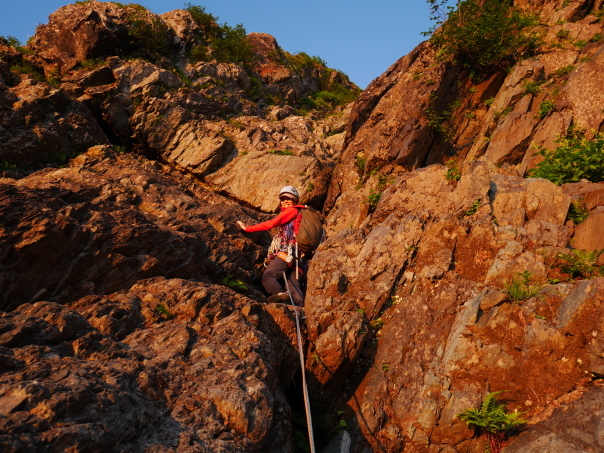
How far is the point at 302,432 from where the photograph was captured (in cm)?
591

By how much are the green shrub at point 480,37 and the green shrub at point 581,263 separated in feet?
28.9

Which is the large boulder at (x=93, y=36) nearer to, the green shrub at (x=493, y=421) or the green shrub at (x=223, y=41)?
the green shrub at (x=223, y=41)

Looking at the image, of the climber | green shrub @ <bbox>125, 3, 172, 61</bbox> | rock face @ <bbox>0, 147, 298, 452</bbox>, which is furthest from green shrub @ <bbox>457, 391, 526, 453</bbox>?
green shrub @ <bbox>125, 3, 172, 61</bbox>

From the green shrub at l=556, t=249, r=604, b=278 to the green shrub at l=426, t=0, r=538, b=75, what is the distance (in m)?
8.81

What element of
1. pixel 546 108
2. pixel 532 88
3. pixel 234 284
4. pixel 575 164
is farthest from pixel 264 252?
pixel 532 88

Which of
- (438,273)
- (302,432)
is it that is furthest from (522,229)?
(302,432)

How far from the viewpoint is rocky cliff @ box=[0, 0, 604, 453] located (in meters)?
4.41

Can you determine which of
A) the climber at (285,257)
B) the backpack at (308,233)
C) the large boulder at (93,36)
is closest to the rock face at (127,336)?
the climber at (285,257)

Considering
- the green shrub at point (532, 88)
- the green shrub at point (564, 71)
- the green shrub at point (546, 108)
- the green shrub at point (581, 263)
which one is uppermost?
the green shrub at point (564, 71)

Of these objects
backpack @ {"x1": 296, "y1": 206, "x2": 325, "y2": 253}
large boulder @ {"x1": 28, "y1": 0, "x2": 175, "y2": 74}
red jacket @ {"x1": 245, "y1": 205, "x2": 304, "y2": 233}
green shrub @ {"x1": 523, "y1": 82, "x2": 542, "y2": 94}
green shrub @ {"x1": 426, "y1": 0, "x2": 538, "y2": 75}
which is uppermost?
large boulder @ {"x1": 28, "y1": 0, "x2": 175, "y2": 74}

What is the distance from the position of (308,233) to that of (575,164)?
6.01m

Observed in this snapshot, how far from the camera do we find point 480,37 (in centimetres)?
1380

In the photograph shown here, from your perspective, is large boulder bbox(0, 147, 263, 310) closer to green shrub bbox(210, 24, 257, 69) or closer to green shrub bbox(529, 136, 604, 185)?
green shrub bbox(529, 136, 604, 185)

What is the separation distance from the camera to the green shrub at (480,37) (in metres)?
13.9
